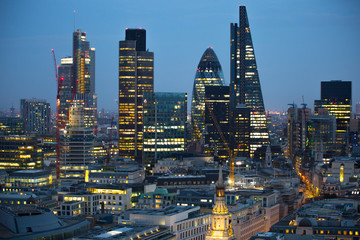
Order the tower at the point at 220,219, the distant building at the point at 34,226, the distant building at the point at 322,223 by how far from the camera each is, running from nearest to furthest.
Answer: the distant building at the point at 34,226, the tower at the point at 220,219, the distant building at the point at 322,223

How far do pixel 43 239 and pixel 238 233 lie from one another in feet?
145

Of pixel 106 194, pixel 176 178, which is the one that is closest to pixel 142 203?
pixel 106 194

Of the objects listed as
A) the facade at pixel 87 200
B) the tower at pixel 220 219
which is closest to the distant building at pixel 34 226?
the tower at pixel 220 219

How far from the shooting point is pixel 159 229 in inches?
4508

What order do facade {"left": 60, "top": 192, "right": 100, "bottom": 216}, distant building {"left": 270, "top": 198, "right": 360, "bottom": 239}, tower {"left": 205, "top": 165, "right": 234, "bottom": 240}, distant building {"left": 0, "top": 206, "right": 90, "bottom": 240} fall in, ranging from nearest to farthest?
1. distant building {"left": 0, "top": 206, "right": 90, "bottom": 240}
2. tower {"left": 205, "top": 165, "right": 234, "bottom": 240}
3. distant building {"left": 270, "top": 198, "right": 360, "bottom": 239}
4. facade {"left": 60, "top": 192, "right": 100, "bottom": 216}

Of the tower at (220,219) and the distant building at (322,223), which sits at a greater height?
the tower at (220,219)

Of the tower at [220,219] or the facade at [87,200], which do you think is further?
the facade at [87,200]

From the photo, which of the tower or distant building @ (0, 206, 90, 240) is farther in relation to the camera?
the tower

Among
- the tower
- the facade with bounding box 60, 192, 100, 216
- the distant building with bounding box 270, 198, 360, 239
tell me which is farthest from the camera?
the facade with bounding box 60, 192, 100, 216

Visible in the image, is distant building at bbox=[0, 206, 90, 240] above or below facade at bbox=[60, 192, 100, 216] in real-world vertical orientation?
above

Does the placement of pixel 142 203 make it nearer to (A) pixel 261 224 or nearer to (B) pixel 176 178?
(A) pixel 261 224

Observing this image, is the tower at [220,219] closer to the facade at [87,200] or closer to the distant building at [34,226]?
the distant building at [34,226]

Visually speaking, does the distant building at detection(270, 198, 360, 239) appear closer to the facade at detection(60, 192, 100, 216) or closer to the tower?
the tower

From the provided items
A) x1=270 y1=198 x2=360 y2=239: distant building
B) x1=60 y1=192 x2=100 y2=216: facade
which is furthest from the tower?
x1=60 y1=192 x2=100 y2=216: facade
